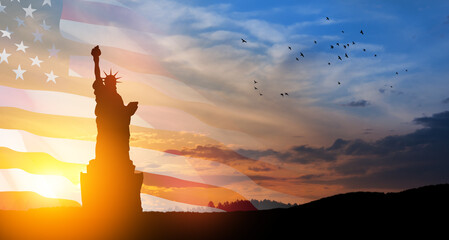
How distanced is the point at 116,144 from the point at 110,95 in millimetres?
4758

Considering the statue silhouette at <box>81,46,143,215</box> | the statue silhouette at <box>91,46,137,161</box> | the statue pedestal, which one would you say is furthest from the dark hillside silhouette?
the statue silhouette at <box>91,46,137,161</box>

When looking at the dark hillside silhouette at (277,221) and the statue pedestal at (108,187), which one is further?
the statue pedestal at (108,187)

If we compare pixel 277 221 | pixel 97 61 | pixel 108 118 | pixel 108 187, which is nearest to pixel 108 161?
pixel 108 187

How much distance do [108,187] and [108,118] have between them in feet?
21.6

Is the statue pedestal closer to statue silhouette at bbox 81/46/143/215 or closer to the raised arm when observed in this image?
statue silhouette at bbox 81/46/143/215

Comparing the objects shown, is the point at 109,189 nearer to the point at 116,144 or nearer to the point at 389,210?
the point at 116,144

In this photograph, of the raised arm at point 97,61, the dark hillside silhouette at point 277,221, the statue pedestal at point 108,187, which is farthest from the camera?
the raised arm at point 97,61

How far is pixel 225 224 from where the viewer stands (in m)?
45.1

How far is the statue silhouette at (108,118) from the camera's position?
45.6m

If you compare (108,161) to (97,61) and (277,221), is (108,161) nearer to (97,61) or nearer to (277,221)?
(97,61)

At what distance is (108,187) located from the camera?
45.4 meters

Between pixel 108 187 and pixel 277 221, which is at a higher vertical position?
pixel 108 187

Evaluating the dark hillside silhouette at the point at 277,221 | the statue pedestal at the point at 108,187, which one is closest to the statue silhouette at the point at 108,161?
the statue pedestal at the point at 108,187

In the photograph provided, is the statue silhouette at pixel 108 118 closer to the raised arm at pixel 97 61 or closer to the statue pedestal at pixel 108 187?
the raised arm at pixel 97 61
